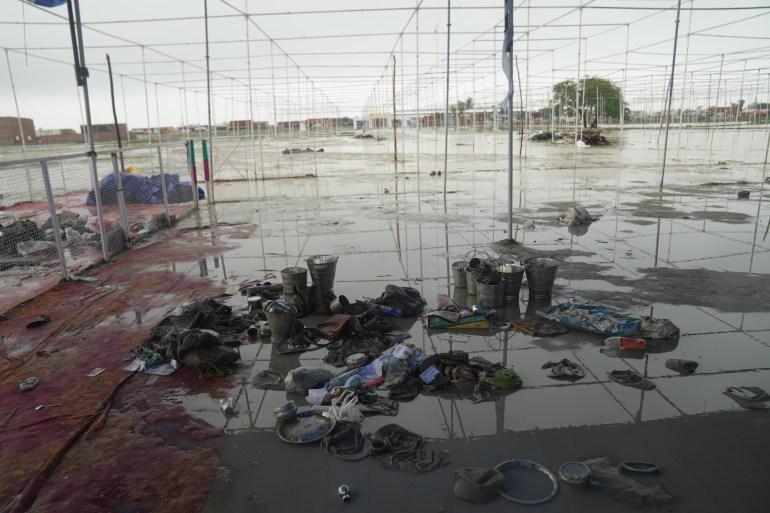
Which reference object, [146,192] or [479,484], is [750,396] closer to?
[479,484]

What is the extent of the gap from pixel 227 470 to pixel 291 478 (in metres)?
0.47

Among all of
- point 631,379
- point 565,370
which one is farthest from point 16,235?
point 631,379

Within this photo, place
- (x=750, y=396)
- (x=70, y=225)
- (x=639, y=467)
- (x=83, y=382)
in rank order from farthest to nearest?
(x=70, y=225), (x=83, y=382), (x=750, y=396), (x=639, y=467)

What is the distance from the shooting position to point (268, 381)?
194 inches

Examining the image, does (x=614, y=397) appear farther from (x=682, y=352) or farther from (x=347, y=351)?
(x=347, y=351)

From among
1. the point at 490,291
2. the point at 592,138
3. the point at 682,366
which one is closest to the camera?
the point at 682,366

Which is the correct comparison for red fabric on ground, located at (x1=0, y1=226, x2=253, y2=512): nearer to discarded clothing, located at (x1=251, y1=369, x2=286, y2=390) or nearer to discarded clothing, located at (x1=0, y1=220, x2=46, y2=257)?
discarded clothing, located at (x1=251, y1=369, x2=286, y2=390)

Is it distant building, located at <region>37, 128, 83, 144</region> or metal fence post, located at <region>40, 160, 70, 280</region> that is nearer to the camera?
metal fence post, located at <region>40, 160, 70, 280</region>

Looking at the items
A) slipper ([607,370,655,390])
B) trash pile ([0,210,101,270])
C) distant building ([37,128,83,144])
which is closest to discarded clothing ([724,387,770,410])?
slipper ([607,370,655,390])

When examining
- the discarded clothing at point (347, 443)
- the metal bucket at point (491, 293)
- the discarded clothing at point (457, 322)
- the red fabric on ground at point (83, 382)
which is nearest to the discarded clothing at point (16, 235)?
the red fabric on ground at point (83, 382)

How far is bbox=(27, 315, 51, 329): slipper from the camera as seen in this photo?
6.52 m

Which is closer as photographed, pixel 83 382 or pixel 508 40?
pixel 83 382

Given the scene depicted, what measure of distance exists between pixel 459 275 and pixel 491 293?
79 cm

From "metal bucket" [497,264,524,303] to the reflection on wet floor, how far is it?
0.17 m
